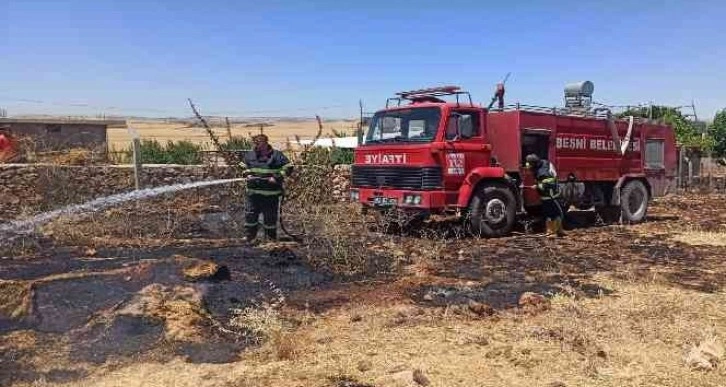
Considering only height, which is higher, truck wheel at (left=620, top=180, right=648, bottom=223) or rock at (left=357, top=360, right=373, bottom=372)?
truck wheel at (left=620, top=180, right=648, bottom=223)

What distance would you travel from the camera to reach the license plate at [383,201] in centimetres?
1027

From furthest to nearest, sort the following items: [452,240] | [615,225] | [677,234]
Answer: [615,225]
[677,234]
[452,240]

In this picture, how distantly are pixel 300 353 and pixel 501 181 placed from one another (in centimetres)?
674

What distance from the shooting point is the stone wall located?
1221 centimetres

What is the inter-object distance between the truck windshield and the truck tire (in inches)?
50.9

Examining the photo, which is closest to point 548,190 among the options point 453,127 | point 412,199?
point 453,127

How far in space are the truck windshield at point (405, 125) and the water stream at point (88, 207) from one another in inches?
112

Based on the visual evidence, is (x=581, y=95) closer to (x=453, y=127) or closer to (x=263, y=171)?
(x=453, y=127)

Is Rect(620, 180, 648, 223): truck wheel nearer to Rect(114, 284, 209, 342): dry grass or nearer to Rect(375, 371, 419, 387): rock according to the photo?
Rect(114, 284, 209, 342): dry grass

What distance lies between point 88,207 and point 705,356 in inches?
421

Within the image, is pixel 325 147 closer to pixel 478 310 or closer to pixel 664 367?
pixel 478 310

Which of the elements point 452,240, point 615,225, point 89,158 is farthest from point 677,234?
point 89,158

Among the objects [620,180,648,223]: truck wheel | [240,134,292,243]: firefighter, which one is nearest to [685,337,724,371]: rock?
[240,134,292,243]: firefighter

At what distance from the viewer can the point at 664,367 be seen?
15.0 ft
